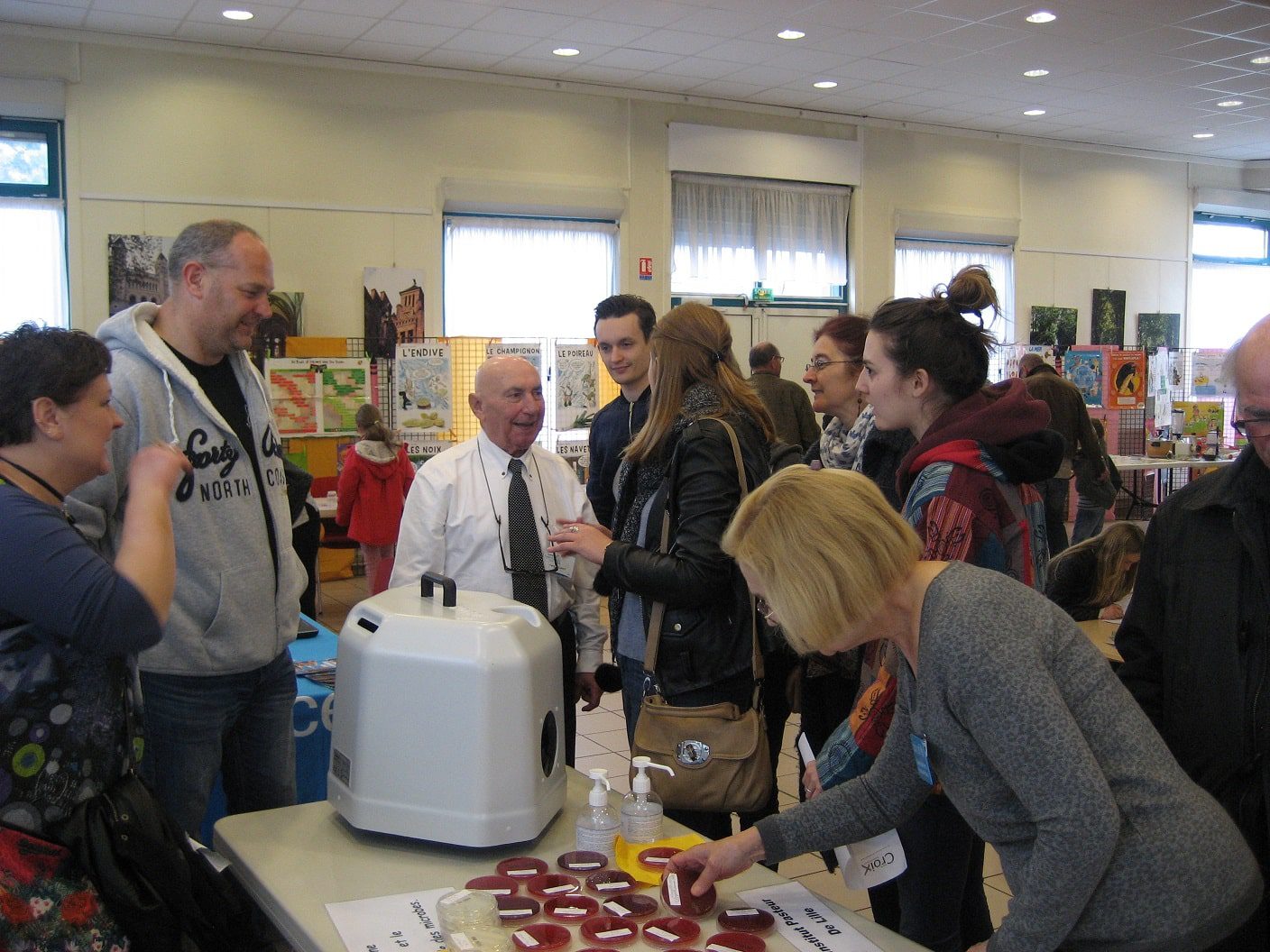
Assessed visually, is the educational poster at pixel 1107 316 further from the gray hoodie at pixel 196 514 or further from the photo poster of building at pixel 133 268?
the gray hoodie at pixel 196 514

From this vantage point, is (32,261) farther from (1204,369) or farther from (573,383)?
(1204,369)

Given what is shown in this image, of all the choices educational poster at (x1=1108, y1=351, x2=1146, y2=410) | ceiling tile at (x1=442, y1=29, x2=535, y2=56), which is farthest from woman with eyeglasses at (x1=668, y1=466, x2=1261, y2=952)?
educational poster at (x1=1108, y1=351, x2=1146, y2=410)

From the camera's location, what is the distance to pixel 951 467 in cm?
193

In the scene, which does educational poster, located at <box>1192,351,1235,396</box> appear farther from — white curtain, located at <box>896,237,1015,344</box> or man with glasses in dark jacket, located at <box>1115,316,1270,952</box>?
man with glasses in dark jacket, located at <box>1115,316,1270,952</box>

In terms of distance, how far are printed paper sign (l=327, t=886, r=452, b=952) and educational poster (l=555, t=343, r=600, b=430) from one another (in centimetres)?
682

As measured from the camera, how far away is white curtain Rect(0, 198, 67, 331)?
768cm

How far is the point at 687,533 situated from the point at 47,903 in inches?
48.3

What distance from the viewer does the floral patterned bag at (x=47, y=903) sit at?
55.5 inches

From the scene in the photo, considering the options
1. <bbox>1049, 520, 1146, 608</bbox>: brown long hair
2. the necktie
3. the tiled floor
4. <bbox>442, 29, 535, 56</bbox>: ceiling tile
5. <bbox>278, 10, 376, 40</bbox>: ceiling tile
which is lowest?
Result: the tiled floor

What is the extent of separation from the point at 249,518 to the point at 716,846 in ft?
3.58

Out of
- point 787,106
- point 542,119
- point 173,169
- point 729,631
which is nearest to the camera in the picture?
point 729,631

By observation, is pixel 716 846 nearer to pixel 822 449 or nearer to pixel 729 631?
pixel 729 631

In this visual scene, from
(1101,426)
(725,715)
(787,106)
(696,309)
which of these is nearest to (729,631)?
(725,715)

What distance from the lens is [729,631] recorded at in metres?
2.28
